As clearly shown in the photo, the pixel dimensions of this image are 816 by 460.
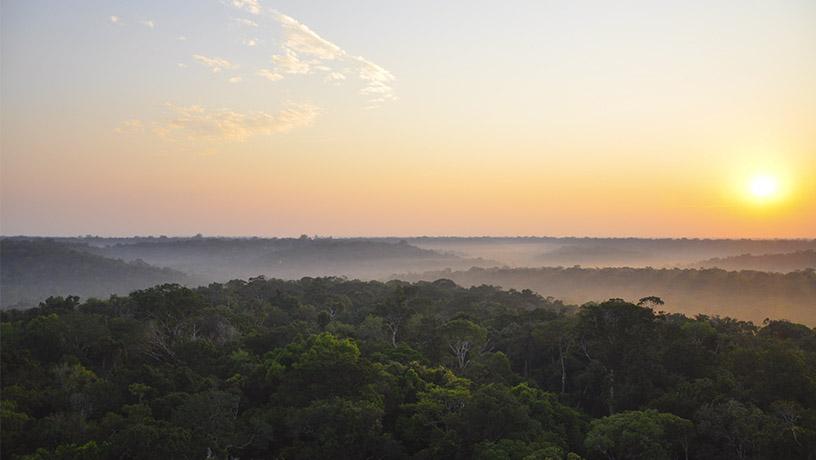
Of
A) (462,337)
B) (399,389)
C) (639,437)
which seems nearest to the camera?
(639,437)

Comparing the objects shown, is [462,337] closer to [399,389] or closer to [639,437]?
[399,389]

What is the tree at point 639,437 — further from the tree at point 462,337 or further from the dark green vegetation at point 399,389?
the tree at point 462,337

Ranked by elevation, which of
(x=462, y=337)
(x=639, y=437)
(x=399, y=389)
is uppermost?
(x=462, y=337)

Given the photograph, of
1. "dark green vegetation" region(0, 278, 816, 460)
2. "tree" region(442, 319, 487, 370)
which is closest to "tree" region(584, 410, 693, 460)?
"dark green vegetation" region(0, 278, 816, 460)

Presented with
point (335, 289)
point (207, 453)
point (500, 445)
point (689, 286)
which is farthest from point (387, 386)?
point (689, 286)

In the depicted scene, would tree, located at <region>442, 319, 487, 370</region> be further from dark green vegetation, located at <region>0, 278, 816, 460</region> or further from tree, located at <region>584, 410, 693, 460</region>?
tree, located at <region>584, 410, 693, 460</region>

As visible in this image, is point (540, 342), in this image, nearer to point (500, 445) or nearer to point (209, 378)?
point (500, 445)

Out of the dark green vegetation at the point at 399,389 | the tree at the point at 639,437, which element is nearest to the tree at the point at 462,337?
the dark green vegetation at the point at 399,389

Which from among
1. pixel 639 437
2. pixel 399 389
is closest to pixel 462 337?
pixel 399 389

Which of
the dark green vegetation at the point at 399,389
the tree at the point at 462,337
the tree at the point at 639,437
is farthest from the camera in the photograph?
the tree at the point at 462,337
